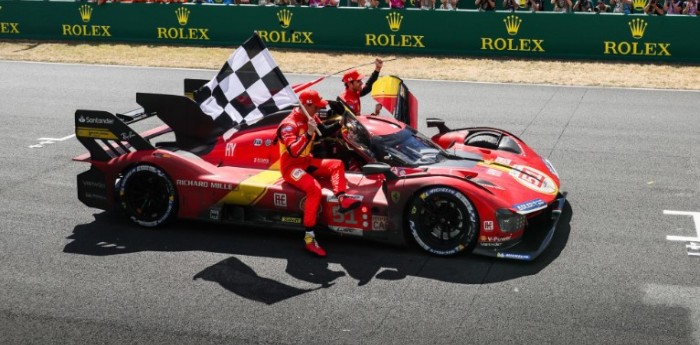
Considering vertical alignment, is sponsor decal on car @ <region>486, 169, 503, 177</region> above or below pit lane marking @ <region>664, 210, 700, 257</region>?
above

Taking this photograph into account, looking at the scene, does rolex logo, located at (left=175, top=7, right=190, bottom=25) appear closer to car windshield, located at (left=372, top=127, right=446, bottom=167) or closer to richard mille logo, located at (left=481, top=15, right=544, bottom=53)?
richard mille logo, located at (left=481, top=15, right=544, bottom=53)

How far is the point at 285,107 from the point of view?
10875 millimetres

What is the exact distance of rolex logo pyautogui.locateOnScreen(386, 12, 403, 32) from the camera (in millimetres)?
23391

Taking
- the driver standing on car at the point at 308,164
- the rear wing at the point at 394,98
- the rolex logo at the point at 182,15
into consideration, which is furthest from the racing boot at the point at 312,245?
the rolex logo at the point at 182,15

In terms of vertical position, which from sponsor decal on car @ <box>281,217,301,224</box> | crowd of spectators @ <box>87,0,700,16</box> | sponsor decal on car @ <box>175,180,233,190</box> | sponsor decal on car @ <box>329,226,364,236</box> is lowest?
sponsor decal on car @ <box>329,226,364,236</box>

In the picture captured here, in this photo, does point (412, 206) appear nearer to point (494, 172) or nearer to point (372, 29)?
point (494, 172)

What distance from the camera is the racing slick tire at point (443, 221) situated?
895 centimetres

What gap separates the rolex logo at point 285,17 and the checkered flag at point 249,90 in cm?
1349

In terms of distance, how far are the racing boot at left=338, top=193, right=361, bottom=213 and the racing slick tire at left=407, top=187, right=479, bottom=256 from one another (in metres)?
0.56

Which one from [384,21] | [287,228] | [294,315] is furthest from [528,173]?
[384,21]

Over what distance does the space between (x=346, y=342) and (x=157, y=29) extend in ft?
64.8

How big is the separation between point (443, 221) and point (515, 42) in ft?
47.4

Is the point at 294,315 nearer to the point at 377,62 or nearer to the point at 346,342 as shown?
the point at 346,342

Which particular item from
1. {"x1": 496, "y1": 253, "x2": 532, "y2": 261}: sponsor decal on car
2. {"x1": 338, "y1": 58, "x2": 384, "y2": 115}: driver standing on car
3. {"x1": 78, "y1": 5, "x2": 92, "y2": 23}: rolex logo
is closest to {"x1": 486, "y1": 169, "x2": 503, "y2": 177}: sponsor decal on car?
{"x1": 496, "y1": 253, "x2": 532, "y2": 261}: sponsor decal on car
